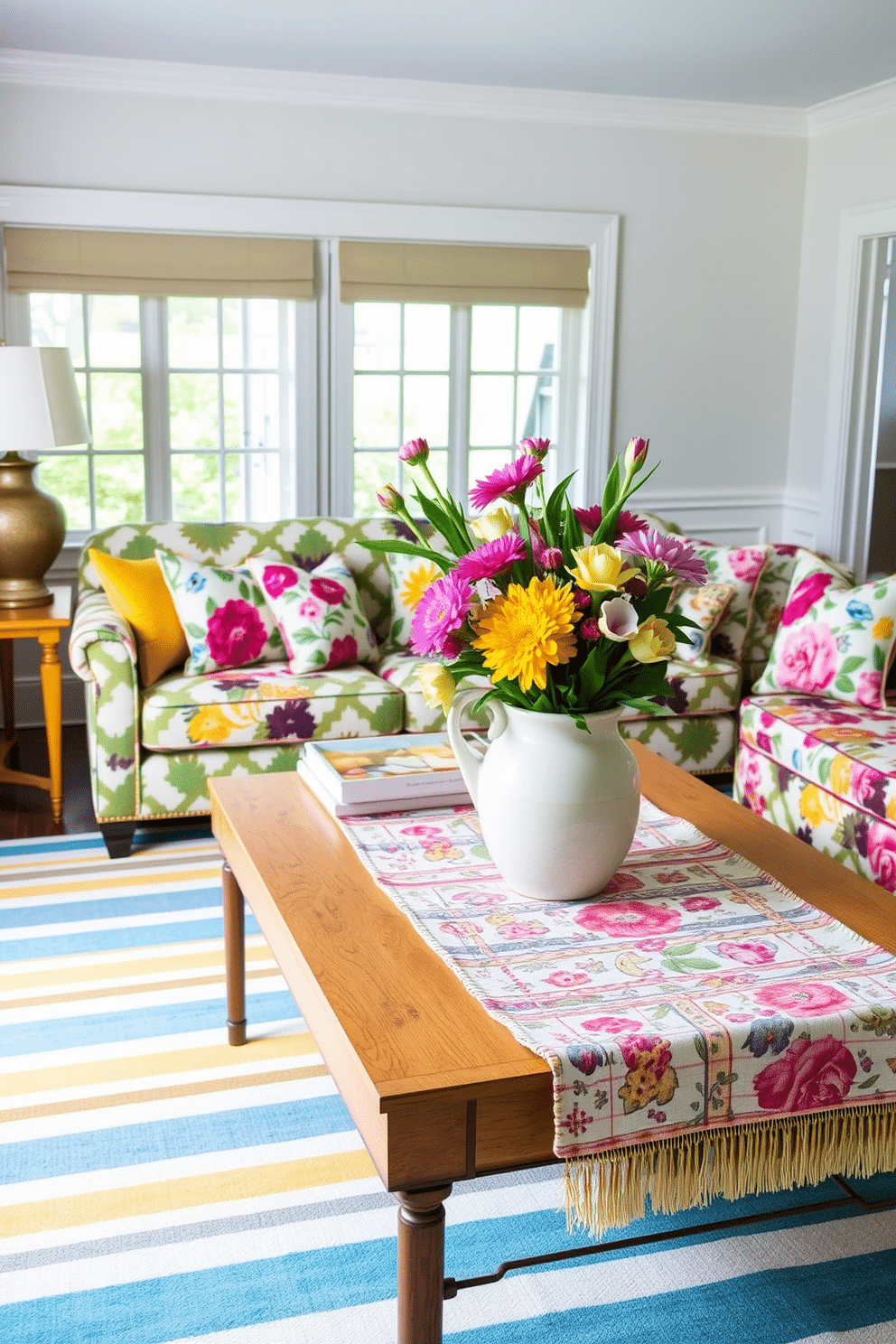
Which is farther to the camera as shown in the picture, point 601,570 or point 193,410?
point 193,410

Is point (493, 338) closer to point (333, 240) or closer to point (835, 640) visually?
point (333, 240)

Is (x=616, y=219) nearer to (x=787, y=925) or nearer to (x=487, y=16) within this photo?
(x=487, y=16)

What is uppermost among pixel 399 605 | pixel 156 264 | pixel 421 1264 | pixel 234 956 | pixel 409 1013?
pixel 156 264

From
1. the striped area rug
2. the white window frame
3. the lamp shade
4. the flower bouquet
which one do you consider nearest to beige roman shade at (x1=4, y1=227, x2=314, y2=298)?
the white window frame

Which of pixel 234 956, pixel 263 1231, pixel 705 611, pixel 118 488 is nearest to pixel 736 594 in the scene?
pixel 705 611

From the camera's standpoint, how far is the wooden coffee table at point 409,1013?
1.40 metres

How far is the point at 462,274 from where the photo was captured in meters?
5.25

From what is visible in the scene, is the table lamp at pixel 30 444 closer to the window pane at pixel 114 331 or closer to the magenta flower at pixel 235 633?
the magenta flower at pixel 235 633

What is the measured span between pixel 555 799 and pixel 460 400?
12.8 feet

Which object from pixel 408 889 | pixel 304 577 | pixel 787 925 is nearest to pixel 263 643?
pixel 304 577

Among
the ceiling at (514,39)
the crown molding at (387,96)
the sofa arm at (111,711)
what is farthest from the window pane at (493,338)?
the sofa arm at (111,711)

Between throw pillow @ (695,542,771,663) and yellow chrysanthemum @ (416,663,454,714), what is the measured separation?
8.56 ft

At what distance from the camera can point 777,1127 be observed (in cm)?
151

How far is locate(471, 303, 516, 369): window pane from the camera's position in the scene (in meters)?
5.47
